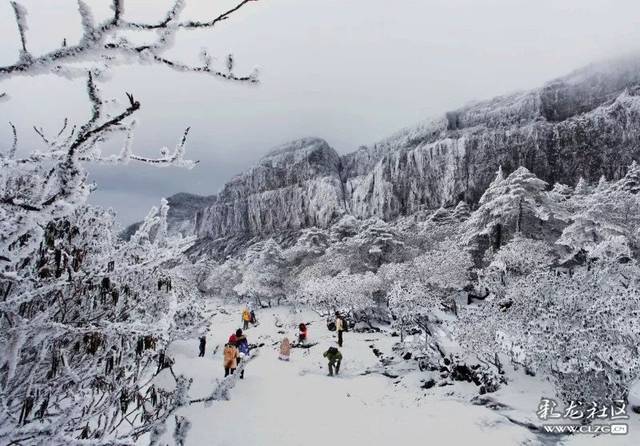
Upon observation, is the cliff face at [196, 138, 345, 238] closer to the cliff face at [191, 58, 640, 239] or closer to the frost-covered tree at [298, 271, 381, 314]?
the cliff face at [191, 58, 640, 239]

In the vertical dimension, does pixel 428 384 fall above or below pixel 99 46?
below

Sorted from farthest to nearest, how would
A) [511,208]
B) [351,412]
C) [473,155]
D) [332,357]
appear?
[473,155] < [511,208] < [332,357] < [351,412]

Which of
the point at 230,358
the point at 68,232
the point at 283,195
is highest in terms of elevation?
the point at 283,195

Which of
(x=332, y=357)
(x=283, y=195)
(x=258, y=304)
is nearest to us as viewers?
(x=332, y=357)

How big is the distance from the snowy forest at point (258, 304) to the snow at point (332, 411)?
136 millimetres

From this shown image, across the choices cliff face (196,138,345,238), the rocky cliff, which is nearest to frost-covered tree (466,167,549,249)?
cliff face (196,138,345,238)

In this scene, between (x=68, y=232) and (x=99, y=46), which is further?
(x=68, y=232)

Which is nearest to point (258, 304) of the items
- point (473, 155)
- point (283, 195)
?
point (473, 155)

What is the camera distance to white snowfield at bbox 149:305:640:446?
728 cm

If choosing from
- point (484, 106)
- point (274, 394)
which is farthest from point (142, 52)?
point (484, 106)

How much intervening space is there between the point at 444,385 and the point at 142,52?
422 inches

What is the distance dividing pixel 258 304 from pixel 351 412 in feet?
105

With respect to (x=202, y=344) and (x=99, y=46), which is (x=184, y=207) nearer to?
(x=202, y=344)

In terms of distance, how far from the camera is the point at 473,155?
63.4 metres
